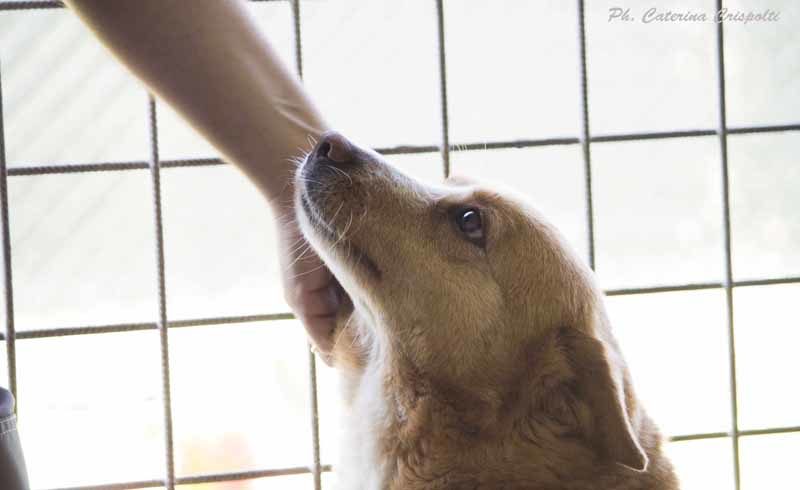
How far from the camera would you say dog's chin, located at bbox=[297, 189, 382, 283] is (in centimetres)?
179

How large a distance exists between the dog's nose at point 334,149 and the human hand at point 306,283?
23 cm

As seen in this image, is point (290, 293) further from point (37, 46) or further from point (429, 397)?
point (37, 46)

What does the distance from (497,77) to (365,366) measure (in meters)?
1.22

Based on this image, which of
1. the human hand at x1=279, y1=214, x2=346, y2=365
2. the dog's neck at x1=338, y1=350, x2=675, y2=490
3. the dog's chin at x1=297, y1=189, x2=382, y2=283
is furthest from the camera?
the human hand at x1=279, y1=214, x2=346, y2=365

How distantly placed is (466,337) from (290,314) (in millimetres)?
1019

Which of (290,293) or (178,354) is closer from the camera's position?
(290,293)

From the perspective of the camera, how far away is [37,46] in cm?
250

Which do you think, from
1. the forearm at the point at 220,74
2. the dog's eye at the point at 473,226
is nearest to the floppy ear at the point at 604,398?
the dog's eye at the point at 473,226

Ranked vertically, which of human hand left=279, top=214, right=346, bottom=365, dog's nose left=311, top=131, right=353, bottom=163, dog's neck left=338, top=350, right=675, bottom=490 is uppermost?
dog's nose left=311, top=131, right=353, bottom=163

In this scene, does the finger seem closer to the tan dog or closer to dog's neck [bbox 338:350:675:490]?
the tan dog

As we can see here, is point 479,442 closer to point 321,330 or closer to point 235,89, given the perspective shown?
point 321,330

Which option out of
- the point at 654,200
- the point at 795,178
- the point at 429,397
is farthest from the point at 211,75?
the point at 795,178

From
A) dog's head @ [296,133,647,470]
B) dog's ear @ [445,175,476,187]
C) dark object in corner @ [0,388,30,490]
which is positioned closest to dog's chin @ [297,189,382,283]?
dog's head @ [296,133,647,470]

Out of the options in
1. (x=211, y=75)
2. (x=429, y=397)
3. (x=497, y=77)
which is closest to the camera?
(x=429, y=397)
